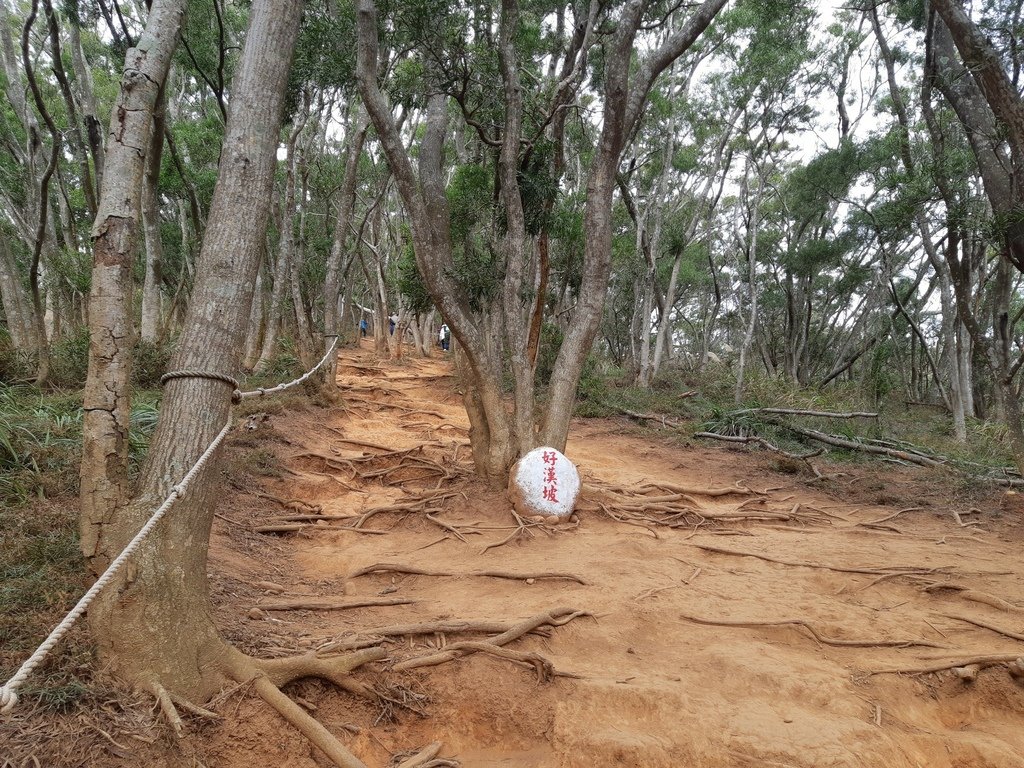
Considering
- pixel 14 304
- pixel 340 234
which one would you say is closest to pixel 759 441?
pixel 340 234

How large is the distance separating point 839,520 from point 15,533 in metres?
7.23

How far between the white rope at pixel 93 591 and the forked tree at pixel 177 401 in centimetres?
5

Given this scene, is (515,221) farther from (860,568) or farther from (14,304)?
(14,304)

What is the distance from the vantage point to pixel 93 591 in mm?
1676

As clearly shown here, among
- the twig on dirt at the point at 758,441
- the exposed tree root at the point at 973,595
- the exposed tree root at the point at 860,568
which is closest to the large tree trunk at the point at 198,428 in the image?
the exposed tree root at the point at 860,568

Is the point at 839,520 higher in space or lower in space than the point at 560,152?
lower

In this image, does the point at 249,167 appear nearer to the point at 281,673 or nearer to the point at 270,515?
the point at 281,673

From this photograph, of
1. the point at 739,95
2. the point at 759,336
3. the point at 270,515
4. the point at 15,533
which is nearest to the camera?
the point at 15,533

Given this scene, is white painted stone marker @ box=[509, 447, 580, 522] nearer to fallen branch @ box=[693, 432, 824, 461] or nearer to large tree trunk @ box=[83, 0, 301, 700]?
large tree trunk @ box=[83, 0, 301, 700]

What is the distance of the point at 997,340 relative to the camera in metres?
6.85

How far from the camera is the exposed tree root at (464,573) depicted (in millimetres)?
4371

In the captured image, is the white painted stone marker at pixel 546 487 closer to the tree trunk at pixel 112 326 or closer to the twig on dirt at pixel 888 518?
the twig on dirt at pixel 888 518

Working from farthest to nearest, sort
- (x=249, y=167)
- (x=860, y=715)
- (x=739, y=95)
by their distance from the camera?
(x=739, y=95) < (x=860, y=715) < (x=249, y=167)

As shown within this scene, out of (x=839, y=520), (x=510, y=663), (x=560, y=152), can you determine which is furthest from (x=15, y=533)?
(x=839, y=520)
